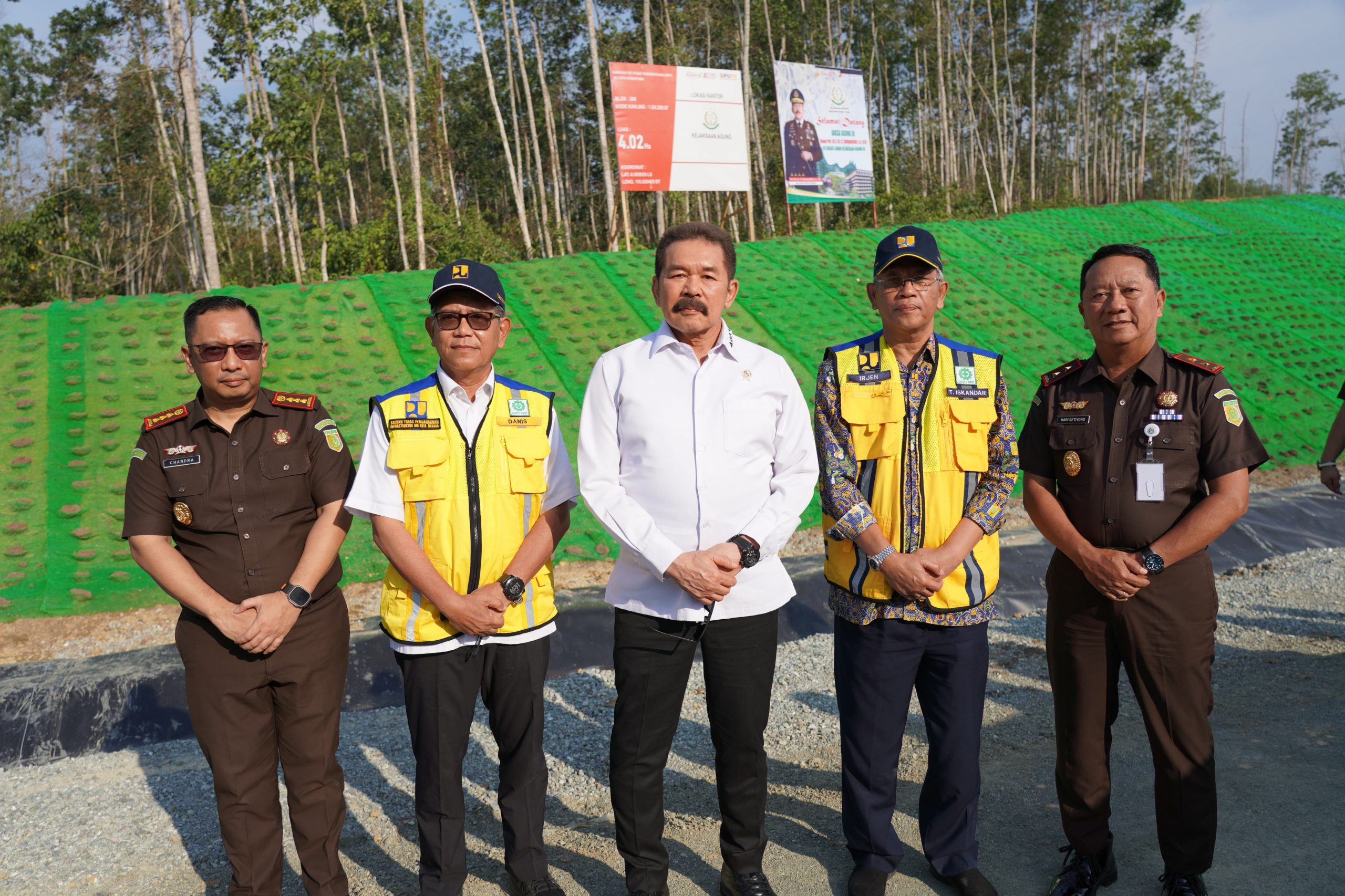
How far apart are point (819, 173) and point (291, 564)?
12.9 meters

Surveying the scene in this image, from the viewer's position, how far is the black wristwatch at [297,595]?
2.33m

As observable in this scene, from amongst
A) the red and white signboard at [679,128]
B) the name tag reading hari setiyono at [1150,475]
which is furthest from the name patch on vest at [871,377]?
the red and white signboard at [679,128]

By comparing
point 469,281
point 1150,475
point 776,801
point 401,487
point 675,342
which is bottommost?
point 776,801

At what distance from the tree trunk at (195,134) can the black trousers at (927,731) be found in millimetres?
13134

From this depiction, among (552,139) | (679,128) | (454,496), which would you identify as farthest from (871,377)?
(552,139)

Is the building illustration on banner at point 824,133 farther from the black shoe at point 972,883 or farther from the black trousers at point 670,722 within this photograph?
the black shoe at point 972,883

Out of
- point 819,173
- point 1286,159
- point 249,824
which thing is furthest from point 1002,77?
point 249,824

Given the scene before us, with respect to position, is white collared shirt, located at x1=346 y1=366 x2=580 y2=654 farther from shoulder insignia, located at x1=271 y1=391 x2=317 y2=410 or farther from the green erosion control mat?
the green erosion control mat

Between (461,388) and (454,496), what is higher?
(461,388)

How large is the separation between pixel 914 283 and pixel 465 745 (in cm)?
184

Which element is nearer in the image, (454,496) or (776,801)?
(454,496)

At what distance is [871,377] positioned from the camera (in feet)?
8.30

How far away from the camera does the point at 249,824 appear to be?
91.8 inches

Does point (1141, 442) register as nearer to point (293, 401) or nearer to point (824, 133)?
point (293, 401)
